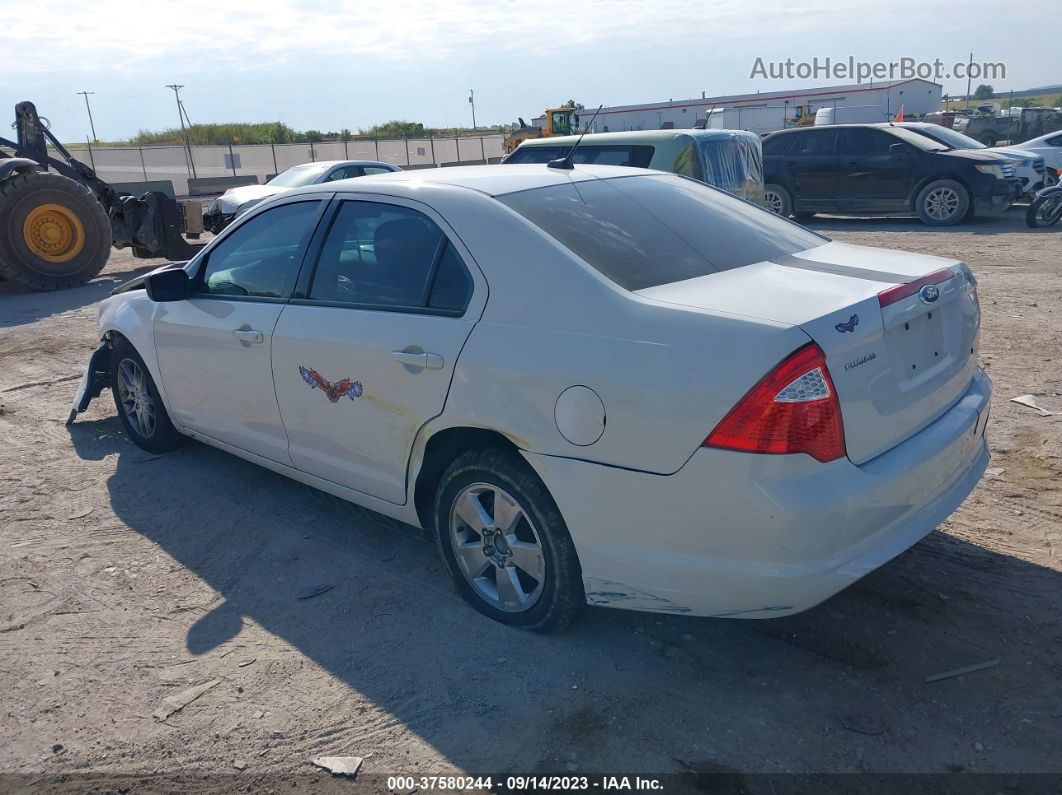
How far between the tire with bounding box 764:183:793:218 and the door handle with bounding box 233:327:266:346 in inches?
535

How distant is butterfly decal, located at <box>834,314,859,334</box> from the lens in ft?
8.95

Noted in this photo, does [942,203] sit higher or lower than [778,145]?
lower

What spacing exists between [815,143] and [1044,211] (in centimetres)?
398

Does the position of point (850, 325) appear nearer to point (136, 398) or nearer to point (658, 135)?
point (136, 398)

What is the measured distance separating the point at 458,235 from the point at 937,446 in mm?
1946

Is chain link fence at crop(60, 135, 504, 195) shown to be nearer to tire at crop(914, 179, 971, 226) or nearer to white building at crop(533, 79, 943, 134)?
white building at crop(533, 79, 943, 134)

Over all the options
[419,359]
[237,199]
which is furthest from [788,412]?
[237,199]

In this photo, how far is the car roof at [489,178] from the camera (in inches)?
146

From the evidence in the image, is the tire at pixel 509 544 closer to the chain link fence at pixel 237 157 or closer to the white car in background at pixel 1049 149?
the white car in background at pixel 1049 149

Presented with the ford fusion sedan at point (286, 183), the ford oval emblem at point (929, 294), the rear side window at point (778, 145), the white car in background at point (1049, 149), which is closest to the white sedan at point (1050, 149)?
the white car in background at point (1049, 149)

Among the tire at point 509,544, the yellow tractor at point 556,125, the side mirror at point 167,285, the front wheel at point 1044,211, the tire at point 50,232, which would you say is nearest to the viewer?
the tire at point 509,544

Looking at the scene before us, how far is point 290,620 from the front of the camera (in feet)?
12.1

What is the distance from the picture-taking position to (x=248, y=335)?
430 centimetres

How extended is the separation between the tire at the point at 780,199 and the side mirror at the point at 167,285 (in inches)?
526
